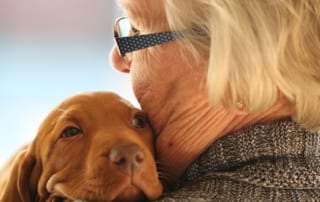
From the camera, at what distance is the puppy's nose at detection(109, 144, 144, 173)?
98cm

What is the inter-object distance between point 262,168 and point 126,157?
230mm

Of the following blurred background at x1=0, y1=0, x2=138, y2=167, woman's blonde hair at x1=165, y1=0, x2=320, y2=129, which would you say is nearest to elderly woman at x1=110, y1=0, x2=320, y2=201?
woman's blonde hair at x1=165, y1=0, x2=320, y2=129

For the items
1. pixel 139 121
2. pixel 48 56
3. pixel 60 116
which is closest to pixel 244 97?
pixel 139 121

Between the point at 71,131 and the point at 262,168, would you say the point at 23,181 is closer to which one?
the point at 71,131

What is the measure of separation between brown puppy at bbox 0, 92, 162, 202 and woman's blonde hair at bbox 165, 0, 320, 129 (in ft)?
0.52

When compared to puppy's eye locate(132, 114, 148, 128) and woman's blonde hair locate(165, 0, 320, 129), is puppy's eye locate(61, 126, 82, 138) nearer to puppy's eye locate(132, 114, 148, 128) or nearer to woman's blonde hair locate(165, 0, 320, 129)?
puppy's eye locate(132, 114, 148, 128)

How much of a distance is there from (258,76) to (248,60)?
0.03m

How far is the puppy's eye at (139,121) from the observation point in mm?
1138

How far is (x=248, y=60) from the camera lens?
105cm

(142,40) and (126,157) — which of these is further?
(142,40)

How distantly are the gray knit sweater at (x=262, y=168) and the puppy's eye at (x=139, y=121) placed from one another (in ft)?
0.44

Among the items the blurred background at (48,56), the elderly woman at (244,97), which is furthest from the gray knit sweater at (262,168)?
the blurred background at (48,56)

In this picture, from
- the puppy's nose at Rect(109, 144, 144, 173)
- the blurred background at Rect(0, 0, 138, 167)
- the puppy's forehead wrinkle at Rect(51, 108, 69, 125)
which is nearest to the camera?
the puppy's nose at Rect(109, 144, 144, 173)

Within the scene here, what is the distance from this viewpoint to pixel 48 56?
85.6 inches
